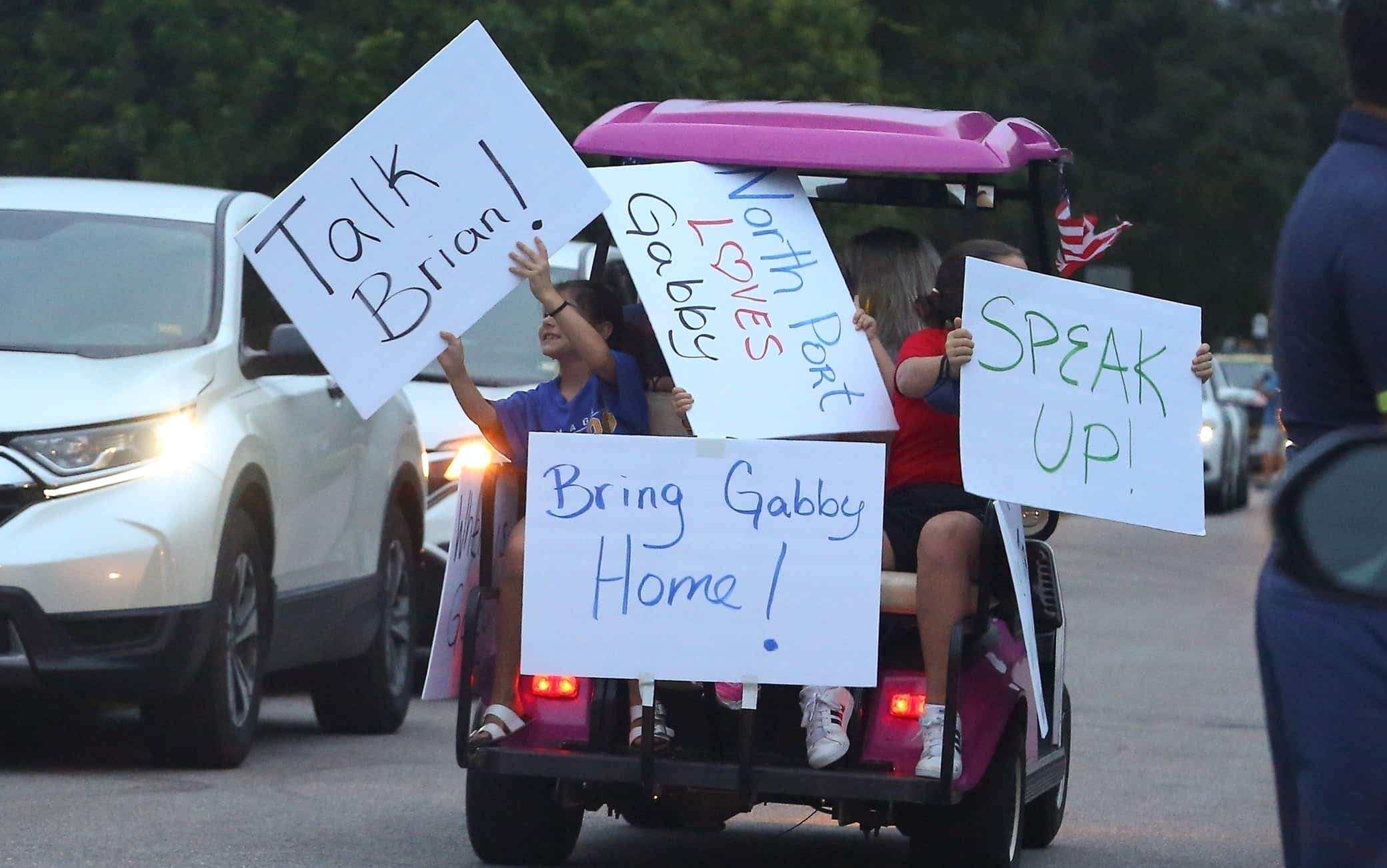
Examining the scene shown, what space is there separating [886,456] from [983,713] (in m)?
0.69

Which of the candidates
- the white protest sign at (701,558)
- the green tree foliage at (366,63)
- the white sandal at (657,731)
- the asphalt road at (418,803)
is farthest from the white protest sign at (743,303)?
the asphalt road at (418,803)

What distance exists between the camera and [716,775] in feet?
19.8

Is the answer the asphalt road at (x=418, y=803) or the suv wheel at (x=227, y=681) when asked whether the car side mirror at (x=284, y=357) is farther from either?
the asphalt road at (x=418, y=803)

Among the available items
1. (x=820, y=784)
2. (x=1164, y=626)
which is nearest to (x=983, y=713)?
(x=820, y=784)

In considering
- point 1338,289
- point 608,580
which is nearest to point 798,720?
point 608,580

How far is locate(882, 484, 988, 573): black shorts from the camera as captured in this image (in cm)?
639

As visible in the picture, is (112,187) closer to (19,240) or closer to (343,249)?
(19,240)

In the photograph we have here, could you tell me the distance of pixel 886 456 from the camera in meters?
6.47

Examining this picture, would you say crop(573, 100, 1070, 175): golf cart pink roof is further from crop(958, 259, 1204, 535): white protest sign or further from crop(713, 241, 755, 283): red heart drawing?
crop(958, 259, 1204, 535): white protest sign

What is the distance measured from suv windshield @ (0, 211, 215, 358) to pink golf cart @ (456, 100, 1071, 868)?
2245mm

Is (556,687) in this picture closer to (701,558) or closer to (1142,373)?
(701,558)

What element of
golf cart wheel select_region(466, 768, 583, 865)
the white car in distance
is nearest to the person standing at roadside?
golf cart wheel select_region(466, 768, 583, 865)

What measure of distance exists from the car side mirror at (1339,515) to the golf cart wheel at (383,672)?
7024 mm

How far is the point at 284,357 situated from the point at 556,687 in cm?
259
